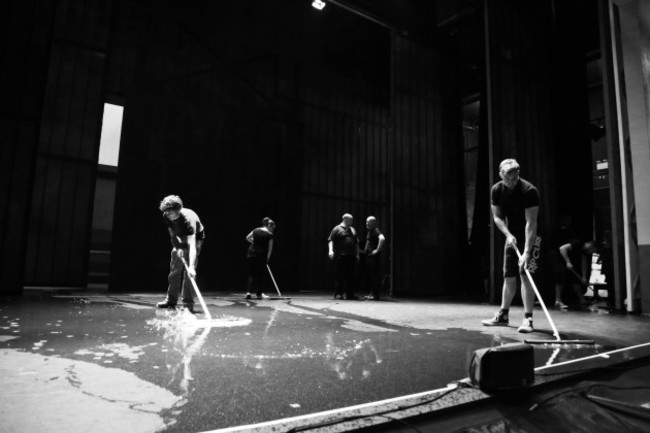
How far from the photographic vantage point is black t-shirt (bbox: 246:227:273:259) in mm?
7523

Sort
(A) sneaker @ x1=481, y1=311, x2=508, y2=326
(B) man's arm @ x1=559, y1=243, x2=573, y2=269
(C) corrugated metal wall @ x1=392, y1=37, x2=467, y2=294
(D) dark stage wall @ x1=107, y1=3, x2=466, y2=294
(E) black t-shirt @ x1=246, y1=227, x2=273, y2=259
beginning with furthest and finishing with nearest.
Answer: (C) corrugated metal wall @ x1=392, y1=37, x2=467, y2=294, (D) dark stage wall @ x1=107, y1=3, x2=466, y2=294, (E) black t-shirt @ x1=246, y1=227, x2=273, y2=259, (B) man's arm @ x1=559, y1=243, x2=573, y2=269, (A) sneaker @ x1=481, y1=311, x2=508, y2=326

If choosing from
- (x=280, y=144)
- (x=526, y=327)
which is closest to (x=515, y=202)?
(x=526, y=327)

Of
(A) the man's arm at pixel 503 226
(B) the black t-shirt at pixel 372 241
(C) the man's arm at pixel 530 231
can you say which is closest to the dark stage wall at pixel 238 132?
(B) the black t-shirt at pixel 372 241

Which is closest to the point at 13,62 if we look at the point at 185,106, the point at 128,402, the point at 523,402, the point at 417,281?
the point at 185,106

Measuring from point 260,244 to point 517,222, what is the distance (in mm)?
4830

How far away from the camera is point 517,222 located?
3957 millimetres

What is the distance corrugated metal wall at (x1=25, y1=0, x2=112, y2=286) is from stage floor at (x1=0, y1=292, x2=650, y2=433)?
4788 millimetres

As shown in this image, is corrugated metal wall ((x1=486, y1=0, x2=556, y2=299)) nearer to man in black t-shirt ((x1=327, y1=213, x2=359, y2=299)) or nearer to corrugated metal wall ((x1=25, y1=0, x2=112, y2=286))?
man in black t-shirt ((x1=327, y1=213, x2=359, y2=299))

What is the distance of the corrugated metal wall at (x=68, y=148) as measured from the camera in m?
8.62

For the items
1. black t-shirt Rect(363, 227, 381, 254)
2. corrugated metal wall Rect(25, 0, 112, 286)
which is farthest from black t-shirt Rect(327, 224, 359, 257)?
corrugated metal wall Rect(25, 0, 112, 286)

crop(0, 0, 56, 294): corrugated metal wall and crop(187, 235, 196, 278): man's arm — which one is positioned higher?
crop(0, 0, 56, 294): corrugated metal wall

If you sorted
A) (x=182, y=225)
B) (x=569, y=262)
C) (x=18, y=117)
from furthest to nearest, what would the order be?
(x=569, y=262) → (x=18, y=117) → (x=182, y=225)

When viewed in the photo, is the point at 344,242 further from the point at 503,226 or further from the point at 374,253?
the point at 503,226

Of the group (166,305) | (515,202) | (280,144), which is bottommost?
(166,305)
